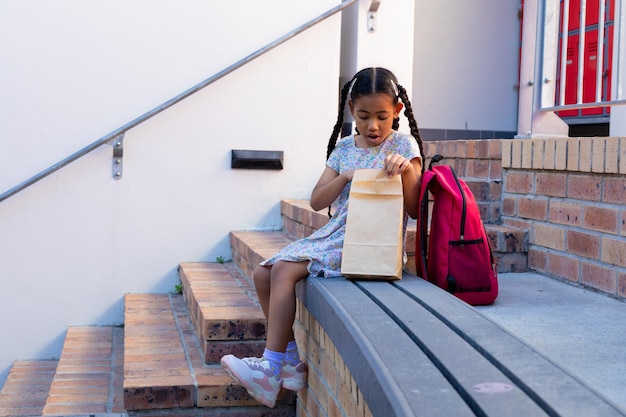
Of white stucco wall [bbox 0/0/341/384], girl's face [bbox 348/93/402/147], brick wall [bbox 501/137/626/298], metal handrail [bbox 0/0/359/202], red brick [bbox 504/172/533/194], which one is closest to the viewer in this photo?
girl's face [bbox 348/93/402/147]

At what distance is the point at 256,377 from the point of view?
2.57 m

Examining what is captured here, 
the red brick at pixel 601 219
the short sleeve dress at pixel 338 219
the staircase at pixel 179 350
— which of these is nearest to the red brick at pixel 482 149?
the staircase at pixel 179 350

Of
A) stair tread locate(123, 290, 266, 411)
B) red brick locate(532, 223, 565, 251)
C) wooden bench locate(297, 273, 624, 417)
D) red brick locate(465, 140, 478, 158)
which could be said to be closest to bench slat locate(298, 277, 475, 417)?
wooden bench locate(297, 273, 624, 417)

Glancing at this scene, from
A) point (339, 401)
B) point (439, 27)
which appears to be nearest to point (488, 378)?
point (339, 401)

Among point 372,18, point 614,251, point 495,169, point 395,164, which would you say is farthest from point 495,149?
point 372,18

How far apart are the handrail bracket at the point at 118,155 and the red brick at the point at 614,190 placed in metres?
2.50

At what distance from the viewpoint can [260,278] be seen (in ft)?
8.80

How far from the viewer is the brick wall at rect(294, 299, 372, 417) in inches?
79.0

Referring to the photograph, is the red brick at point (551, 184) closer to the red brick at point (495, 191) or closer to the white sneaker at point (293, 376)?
the red brick at point (495, 191)

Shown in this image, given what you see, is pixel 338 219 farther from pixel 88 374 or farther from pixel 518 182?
pixel 88 374

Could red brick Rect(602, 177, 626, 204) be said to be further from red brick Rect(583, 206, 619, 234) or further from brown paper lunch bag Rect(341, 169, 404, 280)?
brown paper lunch bag Rect(341, 169, 404, 280)

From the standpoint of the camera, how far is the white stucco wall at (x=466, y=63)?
21.3 ft

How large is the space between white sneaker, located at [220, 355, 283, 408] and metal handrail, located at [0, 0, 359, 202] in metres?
1.92

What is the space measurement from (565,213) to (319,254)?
3.53 ft
